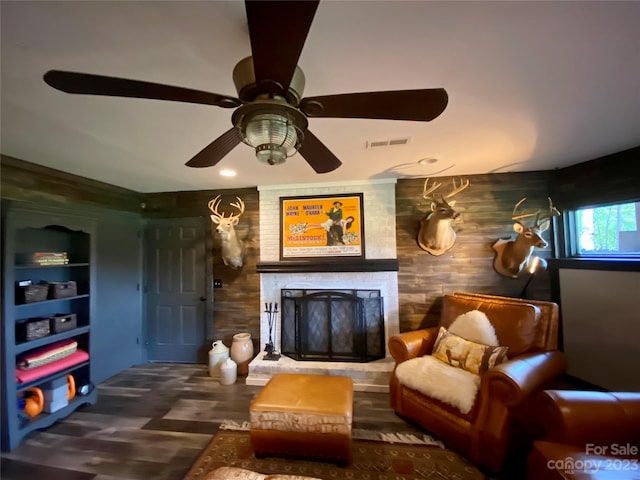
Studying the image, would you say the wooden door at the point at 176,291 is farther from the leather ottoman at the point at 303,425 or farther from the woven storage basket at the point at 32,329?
the leather ottoman at the point at 303,425

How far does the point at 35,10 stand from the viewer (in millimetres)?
910

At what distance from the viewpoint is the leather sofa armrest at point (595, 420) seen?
1328 mm

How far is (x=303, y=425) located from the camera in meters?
1.76

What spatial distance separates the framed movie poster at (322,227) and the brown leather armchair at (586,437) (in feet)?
7.25

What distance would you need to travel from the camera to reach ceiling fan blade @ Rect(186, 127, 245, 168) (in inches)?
50.9

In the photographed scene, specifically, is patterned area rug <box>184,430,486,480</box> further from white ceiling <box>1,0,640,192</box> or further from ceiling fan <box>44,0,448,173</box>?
white ceiling <box>1,0,640,192</box>

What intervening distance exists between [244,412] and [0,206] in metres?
2.59

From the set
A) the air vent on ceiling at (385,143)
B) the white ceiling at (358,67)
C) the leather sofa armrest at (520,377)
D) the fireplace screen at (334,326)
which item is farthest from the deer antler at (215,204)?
the leather sofa armrest at (520,377)

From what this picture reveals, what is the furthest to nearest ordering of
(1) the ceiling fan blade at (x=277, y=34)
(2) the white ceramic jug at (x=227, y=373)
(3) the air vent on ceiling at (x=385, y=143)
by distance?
(2) the white ceramic jug at (x=227, y=373) < (3) the air vent on ceiling at (x=385, y=143) < (1) the ceiling fan blade at (x=277, y=34)

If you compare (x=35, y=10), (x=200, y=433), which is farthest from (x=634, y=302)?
(x=35, y=10)

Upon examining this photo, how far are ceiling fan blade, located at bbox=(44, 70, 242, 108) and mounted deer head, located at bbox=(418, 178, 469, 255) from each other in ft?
8.00

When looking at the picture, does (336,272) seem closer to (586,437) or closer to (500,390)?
(500,390)

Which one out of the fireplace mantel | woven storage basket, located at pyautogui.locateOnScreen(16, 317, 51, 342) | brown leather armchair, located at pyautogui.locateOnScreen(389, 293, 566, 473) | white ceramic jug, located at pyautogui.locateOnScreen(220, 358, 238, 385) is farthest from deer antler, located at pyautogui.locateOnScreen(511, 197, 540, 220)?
woven storage basket, located at pyautogui.locateOnScreen(16, 317, 51, 342)

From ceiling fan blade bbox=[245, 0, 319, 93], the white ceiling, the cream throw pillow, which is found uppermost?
the white ceiling
